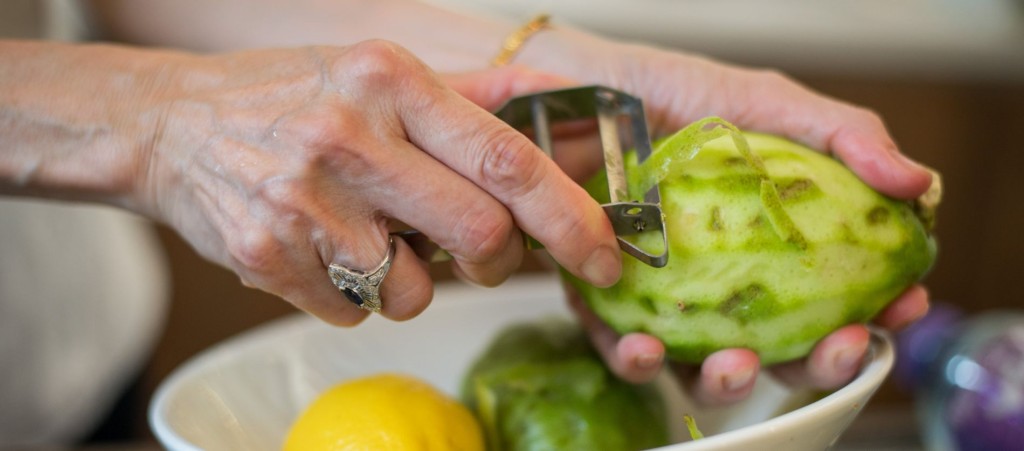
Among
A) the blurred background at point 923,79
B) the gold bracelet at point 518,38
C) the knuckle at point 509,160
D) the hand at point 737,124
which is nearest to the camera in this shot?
the knuckle at point 509,160

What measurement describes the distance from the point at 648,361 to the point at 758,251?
106mm

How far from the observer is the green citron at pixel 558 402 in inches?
23.4

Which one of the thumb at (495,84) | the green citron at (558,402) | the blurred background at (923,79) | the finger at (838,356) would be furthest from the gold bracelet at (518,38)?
the blurred background at (923,79)

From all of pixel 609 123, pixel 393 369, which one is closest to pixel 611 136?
pixel 609 123

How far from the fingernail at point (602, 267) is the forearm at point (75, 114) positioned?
1.04 feet

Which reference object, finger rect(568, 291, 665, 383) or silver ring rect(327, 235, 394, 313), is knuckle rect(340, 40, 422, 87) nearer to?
silver ring rect(327, 235, 394, 313)

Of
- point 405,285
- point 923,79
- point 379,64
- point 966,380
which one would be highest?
point 379,64

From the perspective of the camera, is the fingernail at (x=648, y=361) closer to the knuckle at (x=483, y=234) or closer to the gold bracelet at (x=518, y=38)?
the knuckle at (x=483, y=234)

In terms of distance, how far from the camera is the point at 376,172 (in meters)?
0.48

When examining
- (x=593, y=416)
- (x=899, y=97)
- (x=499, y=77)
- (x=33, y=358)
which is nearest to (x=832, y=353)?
(x=593, y=416)

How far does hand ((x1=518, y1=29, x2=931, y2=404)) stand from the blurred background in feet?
3.86

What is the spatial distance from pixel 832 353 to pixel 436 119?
30 cm

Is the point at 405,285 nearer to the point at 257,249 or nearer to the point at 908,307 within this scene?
the point at 257,249

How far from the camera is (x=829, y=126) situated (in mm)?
618
